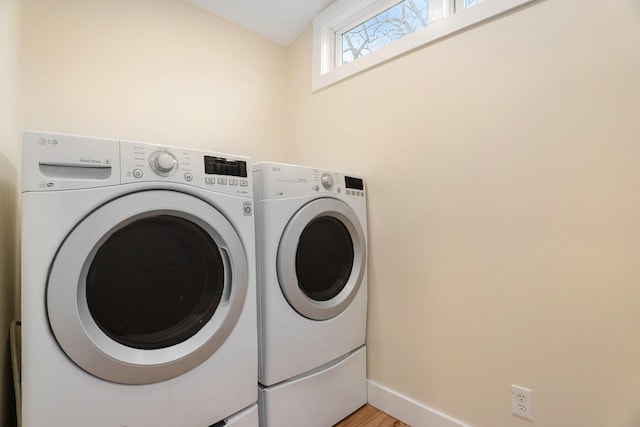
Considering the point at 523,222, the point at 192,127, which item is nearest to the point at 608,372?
the point at 523,222

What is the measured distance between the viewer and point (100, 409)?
0.76 m

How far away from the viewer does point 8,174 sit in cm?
98

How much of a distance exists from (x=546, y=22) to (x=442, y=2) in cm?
48

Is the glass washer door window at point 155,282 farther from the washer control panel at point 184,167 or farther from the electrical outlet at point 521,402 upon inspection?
the electrical outlet at point 521,402

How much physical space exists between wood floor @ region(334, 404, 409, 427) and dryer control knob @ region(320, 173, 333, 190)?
3.53 feet

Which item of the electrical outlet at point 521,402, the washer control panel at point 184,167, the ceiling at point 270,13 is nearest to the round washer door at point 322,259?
the washer control panel at point 184,167

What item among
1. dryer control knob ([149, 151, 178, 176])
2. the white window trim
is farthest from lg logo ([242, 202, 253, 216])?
the white window trim

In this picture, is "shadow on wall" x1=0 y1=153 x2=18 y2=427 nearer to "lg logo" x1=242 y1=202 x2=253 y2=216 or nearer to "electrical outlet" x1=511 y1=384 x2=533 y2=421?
"lg logo" x1=242 y1=202 x2=253 y2=216

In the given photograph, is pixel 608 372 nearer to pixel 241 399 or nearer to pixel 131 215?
pixel 241 399

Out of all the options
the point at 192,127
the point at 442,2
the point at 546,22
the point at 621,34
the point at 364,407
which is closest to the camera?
the point at 621,34

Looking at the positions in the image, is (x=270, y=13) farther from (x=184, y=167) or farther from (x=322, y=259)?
(x=322, y=259)

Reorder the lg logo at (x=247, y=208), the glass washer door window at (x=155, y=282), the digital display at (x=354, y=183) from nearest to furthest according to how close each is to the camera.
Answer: the glass washer door window at (x=155, y=282), the lg logo at (x=247, y=208), the digital display at (x=354, y=183)

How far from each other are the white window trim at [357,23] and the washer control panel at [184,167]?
97 centimetres

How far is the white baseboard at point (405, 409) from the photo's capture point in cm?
126
